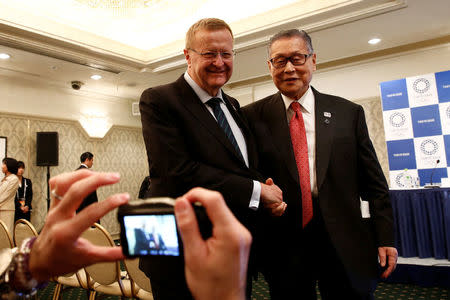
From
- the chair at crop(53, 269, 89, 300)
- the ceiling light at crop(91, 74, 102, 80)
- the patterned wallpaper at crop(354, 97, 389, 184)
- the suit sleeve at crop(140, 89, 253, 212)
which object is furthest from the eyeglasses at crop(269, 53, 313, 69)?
the ceiling light at crop(91, 74, 102, 80)

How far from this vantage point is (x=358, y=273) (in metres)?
1.38

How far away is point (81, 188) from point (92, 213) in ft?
0.11

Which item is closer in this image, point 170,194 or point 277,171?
point 170,194

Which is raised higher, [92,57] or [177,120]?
[92,57]

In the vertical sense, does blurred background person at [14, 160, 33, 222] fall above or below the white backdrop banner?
below

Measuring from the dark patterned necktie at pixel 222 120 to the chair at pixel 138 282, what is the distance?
1.24 m

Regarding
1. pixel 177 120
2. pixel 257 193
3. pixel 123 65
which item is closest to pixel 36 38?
pixel 123 65

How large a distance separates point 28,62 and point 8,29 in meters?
1.32

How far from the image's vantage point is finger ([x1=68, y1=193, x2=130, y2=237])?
0.40m

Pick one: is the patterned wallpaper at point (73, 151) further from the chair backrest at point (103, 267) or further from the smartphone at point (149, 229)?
the smartphone at point (149, 229)

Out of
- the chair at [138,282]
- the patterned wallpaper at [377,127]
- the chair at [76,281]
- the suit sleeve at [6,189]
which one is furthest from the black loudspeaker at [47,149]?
the patterned wallpaper at [377,127]

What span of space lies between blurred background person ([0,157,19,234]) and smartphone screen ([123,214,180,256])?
5.77m

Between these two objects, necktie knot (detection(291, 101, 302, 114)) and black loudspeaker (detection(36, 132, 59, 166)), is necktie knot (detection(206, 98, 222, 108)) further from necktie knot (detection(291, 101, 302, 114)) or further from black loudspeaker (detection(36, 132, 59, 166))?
black loudspeaker (detection(36, 132, 59, 166))

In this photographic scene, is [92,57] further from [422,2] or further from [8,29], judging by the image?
[422,2]
